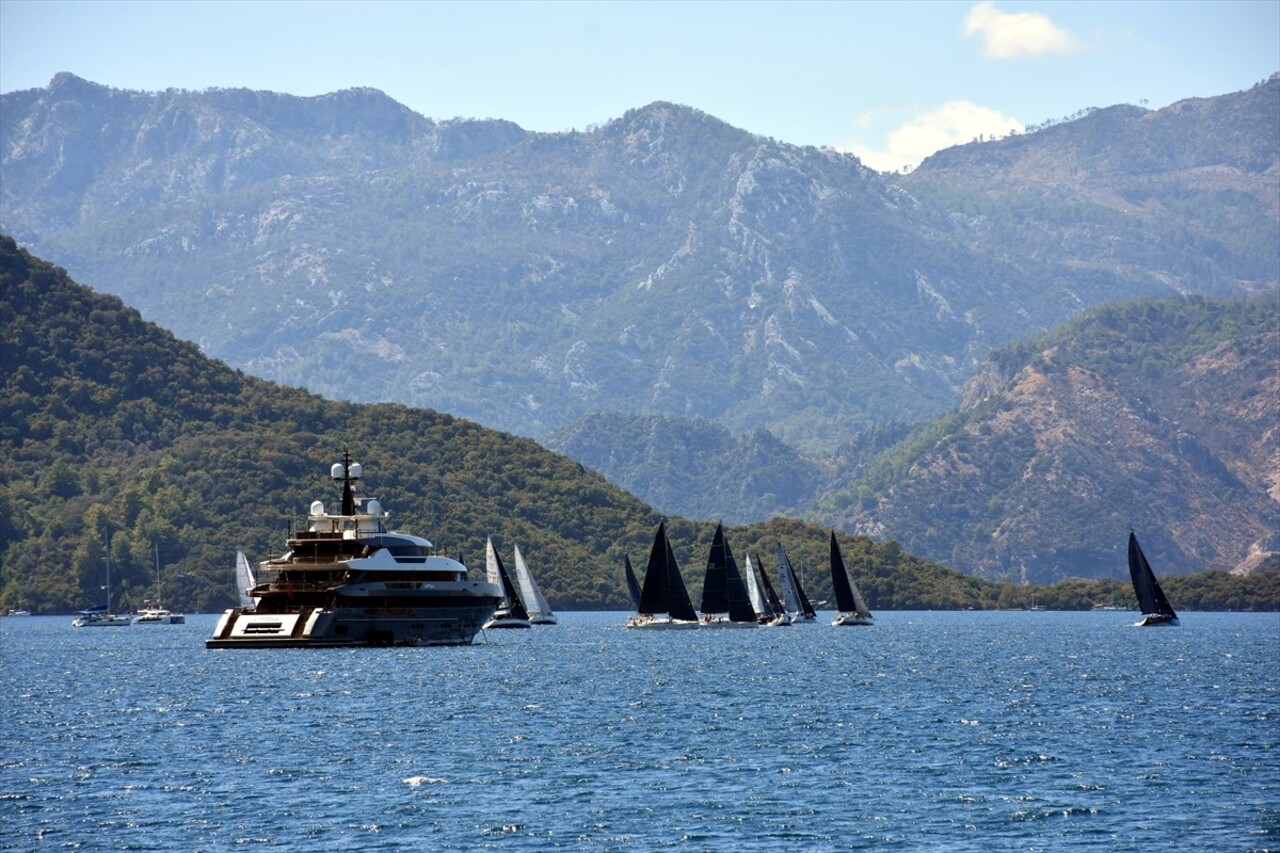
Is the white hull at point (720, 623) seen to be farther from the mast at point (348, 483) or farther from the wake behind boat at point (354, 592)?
the mast at point (348, 483)

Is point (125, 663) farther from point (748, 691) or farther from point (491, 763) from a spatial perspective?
point (491, 763)

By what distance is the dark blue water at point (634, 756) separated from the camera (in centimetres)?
6169

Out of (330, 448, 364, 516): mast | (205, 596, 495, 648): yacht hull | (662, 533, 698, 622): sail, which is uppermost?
(330, 448, 364, 516): mast

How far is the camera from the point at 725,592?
189500 mm

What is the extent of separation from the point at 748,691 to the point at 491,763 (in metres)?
34.5

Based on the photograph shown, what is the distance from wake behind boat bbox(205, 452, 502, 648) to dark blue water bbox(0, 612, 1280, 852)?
228 inches

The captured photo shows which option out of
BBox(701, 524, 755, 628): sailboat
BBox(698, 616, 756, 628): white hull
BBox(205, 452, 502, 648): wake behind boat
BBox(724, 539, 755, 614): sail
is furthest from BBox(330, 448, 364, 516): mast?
BBox(724, 539, 755, 614): sail

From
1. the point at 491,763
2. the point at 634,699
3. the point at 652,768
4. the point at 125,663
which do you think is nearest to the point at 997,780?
the point at 652,768

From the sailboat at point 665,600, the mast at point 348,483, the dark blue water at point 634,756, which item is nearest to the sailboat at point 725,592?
the sailboat at point 665,600

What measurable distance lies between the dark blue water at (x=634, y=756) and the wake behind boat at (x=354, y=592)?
5784 millimetres

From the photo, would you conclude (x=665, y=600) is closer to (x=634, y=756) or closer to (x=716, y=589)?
(x=716, y=589)

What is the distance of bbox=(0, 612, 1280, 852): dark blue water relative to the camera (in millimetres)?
61688

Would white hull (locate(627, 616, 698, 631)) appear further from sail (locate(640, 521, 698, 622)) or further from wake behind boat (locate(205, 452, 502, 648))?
wake behind boat (locate(205, 452, 502, 648))

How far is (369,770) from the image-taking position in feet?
245
